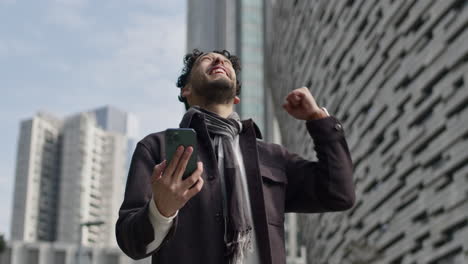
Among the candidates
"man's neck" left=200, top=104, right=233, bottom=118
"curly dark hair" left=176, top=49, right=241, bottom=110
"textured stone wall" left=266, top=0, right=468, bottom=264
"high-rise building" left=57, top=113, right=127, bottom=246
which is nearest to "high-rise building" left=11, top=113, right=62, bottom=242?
"high-rise building" left=57, top=113, right=127, bottom=246

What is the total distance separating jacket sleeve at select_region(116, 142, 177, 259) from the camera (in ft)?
10.4

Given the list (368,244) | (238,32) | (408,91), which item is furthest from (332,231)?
(238,32)

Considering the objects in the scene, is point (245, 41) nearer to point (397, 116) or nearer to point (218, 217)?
point (397, 116)

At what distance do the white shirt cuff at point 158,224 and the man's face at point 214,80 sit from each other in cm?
83

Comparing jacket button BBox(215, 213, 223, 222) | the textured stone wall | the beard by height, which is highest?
the textured stone wall

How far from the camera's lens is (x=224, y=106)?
382cm

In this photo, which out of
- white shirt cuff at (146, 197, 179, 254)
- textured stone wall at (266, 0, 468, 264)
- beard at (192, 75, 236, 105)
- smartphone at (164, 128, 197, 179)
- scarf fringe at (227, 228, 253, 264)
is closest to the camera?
smartphone at (164, 128, 197, 179)

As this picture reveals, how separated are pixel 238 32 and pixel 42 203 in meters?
62.0

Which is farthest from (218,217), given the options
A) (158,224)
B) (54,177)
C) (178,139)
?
(54,177)

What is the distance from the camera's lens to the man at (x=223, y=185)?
10.4 ft

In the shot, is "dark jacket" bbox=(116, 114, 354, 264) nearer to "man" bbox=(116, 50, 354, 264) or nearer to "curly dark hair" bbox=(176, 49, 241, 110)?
"man" bbox=(116, 50, 354, 264)

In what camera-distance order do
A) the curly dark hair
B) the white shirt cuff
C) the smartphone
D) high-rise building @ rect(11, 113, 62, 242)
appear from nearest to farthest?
the smartphone, the white shirt cuff, the curly dark hair, high-rise building @ rect(11, 113, 62, 242)

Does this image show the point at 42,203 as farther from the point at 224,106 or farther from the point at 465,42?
the point at 224,106

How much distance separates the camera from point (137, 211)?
3.31 m
